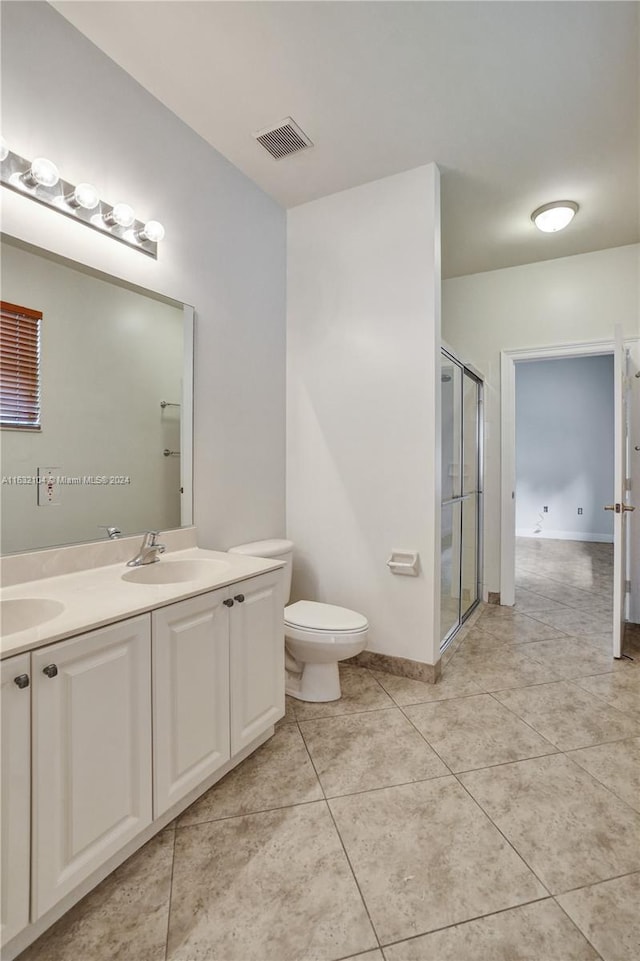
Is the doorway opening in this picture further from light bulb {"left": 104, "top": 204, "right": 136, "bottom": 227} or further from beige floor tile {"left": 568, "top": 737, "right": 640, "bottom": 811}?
light bulb {"left": 104, "top": 204, "right": 136, "bottom": 227}

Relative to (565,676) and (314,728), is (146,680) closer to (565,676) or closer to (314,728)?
(314,728)

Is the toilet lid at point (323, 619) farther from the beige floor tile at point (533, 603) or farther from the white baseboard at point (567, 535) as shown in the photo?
the white baseboard at point (567, 535)

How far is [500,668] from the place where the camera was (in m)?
2.56

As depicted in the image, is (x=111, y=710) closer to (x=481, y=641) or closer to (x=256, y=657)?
(x=256, y=657)

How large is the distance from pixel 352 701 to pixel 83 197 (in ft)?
8.03

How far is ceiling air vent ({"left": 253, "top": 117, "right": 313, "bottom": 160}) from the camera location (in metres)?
2.11

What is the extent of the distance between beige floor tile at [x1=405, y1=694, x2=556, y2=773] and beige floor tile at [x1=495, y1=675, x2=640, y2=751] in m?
0.07

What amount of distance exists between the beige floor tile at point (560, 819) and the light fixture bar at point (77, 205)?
8.23 feet

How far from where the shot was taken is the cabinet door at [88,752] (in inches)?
40.2

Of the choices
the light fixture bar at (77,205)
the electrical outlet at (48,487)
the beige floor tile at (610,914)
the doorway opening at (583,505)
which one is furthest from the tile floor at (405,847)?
the light fixture bar at (77,205)

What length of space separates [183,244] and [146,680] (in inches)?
74.4

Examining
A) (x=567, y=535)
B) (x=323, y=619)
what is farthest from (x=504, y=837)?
(x=567, y=535)

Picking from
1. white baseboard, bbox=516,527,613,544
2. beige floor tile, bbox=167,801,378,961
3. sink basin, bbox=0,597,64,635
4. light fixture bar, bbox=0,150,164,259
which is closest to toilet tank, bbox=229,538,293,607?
sink basin, bbox=0,597,64,635

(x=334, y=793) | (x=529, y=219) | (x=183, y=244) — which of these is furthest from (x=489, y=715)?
(x=529, y=219)
